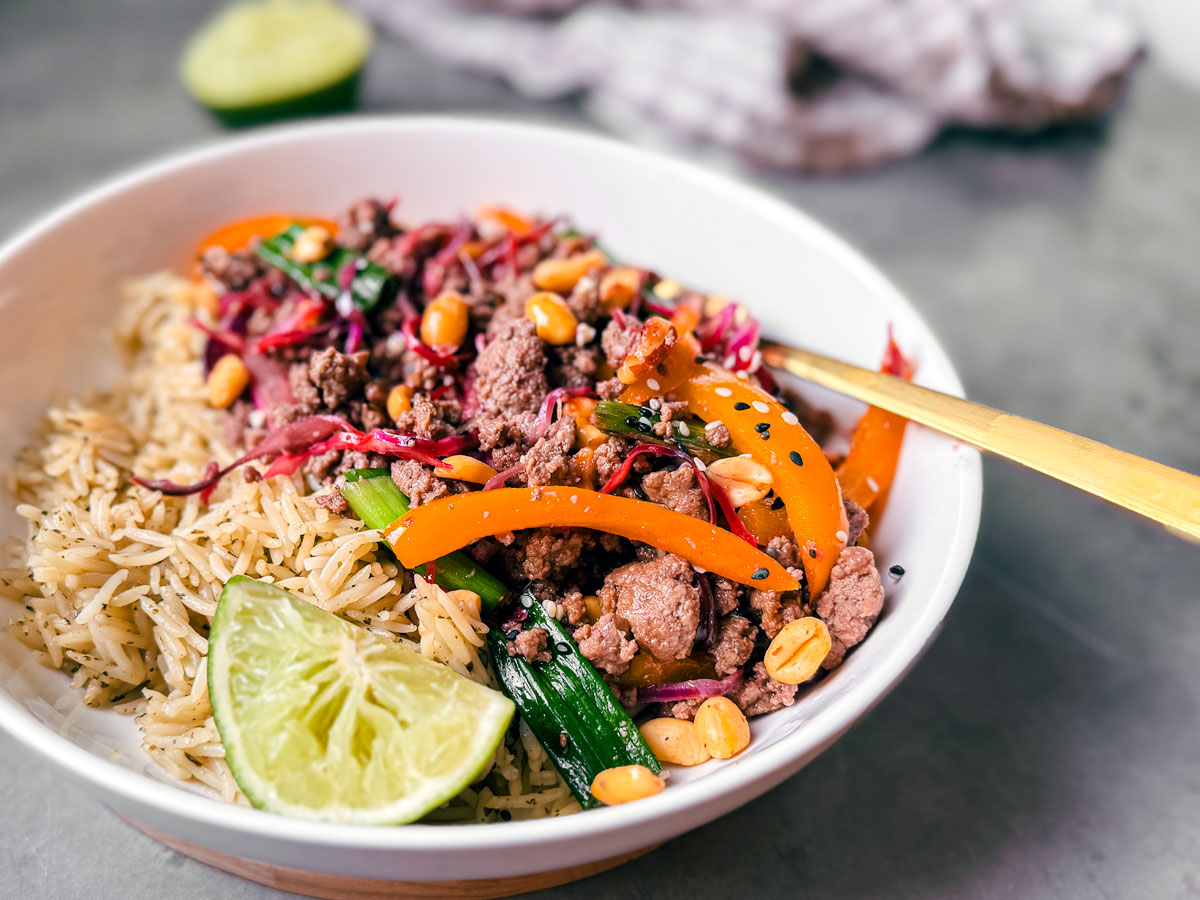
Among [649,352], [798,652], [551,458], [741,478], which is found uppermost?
[649,352]

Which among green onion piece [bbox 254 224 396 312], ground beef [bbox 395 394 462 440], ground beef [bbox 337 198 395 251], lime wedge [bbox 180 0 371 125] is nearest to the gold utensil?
ground beef [bbox 395 394 462 440]

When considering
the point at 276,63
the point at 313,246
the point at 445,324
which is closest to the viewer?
the point at 445,324

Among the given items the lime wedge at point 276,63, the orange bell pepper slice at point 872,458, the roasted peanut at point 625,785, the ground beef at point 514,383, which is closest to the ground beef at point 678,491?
the ground beef at point 514,383

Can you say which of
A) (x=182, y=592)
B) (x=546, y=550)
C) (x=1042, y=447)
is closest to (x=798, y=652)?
(x=546, y=550)

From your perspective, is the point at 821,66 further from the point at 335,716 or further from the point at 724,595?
the point at 335,716

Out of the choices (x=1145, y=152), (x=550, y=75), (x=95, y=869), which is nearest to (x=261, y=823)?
(x=95, y=869)

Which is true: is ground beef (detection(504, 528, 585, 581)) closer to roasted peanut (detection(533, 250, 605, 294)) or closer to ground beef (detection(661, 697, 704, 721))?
ground beef (detection(661, 697, 704, 721))

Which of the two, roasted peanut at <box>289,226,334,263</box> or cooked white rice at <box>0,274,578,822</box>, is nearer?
cooked white rice at <box>0,274,578,822</box>

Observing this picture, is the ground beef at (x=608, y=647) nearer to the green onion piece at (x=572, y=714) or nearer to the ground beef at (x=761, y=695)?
the green onion piece at (x=572, y=714)
